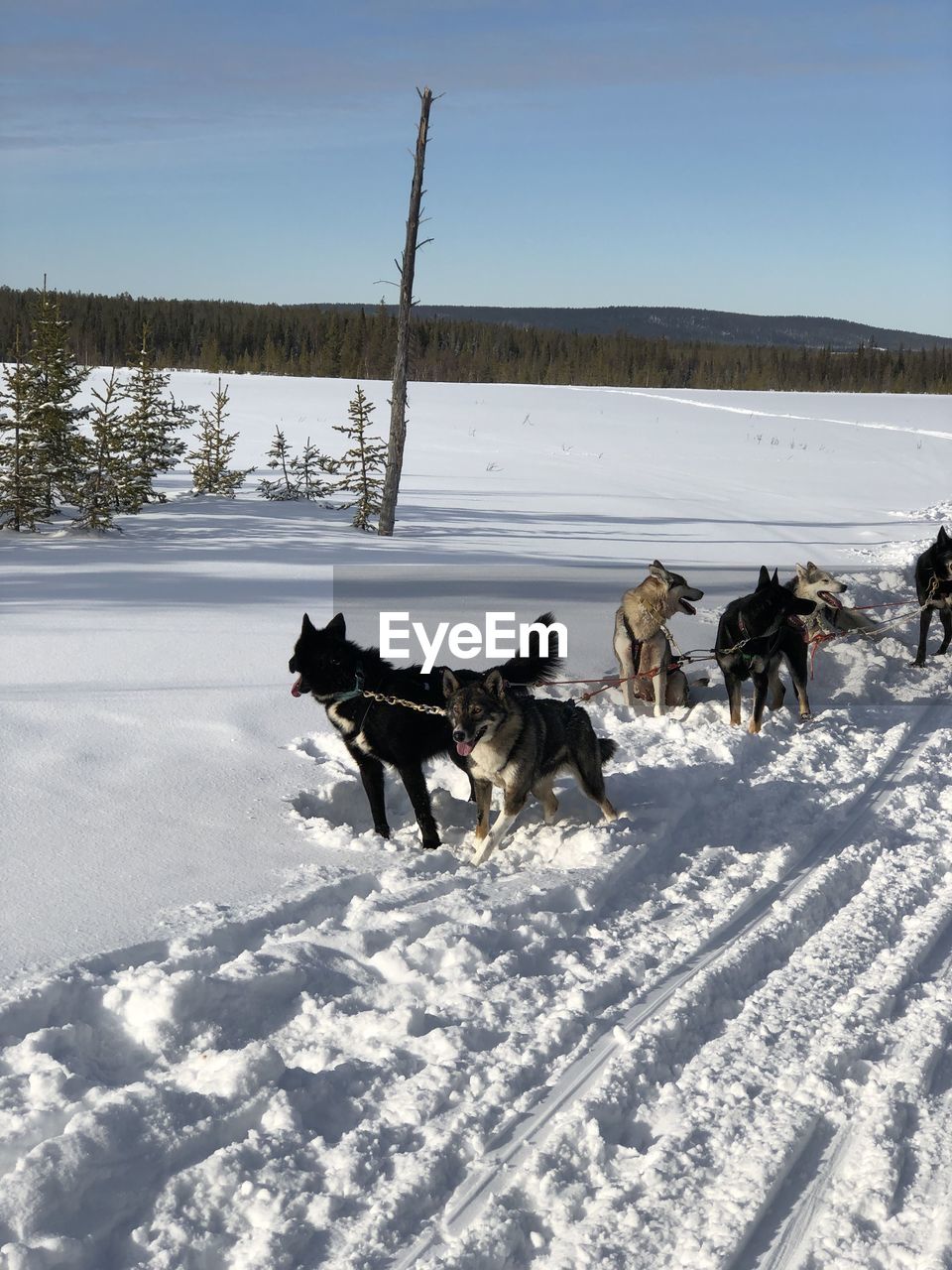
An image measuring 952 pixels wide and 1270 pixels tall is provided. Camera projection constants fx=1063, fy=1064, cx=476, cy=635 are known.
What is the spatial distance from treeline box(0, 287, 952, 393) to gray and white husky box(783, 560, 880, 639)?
2722 inches

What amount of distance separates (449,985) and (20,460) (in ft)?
41.1

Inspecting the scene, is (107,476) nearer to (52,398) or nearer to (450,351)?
(52,398)

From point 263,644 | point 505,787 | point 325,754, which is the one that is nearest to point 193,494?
point 263,644

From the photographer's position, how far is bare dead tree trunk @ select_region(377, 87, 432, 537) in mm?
14547

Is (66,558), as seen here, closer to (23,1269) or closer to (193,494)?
(193,494)

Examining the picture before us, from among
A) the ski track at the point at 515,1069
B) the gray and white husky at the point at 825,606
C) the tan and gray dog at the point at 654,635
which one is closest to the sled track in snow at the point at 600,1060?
the ski track at the point at 515,1069

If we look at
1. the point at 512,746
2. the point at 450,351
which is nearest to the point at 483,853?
the point at 512,746

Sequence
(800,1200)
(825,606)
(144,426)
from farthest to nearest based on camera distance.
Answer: (144,426)
(825,606)
(800,1200)

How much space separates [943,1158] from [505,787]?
8.43 feet

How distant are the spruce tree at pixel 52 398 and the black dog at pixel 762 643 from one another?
10576 mm

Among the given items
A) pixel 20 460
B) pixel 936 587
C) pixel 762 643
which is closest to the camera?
pixel 762 643

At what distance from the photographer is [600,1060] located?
3516mm

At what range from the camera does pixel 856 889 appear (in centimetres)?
493

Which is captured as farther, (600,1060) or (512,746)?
(512,746)
